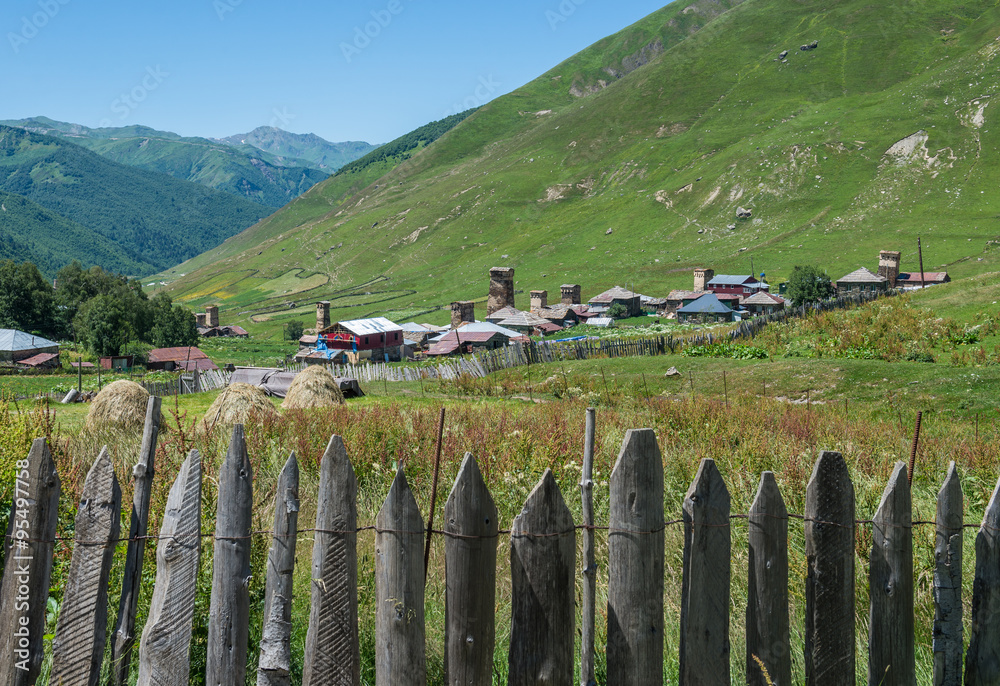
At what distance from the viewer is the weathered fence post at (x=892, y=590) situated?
279 cm

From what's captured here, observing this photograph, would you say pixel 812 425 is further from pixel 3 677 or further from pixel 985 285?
pixel 985 285

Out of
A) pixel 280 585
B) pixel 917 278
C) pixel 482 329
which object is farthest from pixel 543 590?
pixel 917 278

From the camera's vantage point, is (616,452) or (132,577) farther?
(616,452)

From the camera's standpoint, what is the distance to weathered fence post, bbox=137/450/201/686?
2.81 metres

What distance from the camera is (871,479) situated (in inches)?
234

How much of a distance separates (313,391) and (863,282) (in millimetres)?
68940

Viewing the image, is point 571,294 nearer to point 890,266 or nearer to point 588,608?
point 890,266

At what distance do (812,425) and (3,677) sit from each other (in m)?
8.96

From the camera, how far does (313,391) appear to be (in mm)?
17203

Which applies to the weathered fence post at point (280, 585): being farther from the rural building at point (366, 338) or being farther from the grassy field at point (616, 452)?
the rural building at point (366, 338)

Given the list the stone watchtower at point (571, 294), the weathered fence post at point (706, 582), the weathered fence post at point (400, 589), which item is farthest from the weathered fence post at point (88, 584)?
the stone watchtower at point (571, 294)

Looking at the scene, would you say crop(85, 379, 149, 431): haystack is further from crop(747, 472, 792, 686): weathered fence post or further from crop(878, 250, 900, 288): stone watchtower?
crop(878, 250, 900, 288): stone watchtower

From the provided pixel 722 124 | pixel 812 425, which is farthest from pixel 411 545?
pixel 722 124

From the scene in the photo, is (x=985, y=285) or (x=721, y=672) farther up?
(x=985, y=285)
